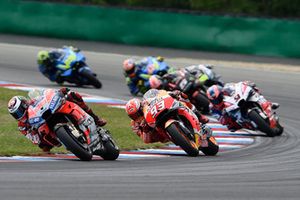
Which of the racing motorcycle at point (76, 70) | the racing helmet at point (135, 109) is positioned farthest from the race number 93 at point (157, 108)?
the racing motorcycle at point (76, 70)

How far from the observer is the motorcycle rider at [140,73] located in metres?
21.2

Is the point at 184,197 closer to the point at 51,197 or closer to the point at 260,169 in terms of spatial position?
the point at 51,197

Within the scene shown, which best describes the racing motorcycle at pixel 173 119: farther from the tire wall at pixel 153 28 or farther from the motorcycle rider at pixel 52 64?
the tire wall at pixel 153 28

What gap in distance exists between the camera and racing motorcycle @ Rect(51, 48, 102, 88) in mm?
22188

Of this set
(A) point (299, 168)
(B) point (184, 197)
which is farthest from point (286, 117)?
(B) point (184, 197)

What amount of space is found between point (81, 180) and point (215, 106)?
7756 mm

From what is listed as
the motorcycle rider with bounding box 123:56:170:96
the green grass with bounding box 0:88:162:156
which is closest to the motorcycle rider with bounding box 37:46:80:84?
the motorcycle rider with bounding box 123:56:170:96

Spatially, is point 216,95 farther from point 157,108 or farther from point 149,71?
point 149,71

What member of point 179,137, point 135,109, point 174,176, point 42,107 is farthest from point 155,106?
point 174,176

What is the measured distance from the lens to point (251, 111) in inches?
623

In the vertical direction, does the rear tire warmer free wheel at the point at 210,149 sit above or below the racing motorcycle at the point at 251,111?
above

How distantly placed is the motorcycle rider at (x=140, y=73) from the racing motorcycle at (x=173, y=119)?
8484 millimetres

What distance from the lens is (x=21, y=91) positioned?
20500 millimetres

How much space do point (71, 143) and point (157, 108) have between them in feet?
5.48
